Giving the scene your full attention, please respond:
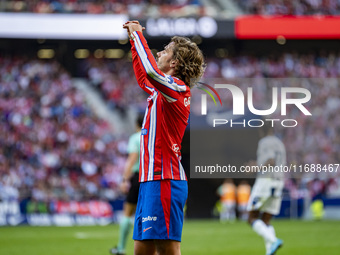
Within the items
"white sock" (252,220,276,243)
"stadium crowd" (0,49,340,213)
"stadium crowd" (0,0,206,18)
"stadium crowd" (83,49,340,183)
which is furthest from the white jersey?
"stadium crowd" (0,0,206,18)

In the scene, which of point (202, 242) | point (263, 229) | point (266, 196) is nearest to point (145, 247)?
point (263, 229)

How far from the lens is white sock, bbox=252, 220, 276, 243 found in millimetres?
9801

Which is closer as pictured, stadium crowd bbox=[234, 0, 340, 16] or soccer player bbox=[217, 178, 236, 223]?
soccer player bbox=[217, 178, 236, 223]

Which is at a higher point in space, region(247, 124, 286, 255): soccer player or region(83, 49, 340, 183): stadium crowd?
region(83, 49, 340, 183): stadium crowd

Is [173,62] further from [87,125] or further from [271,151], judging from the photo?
[87,125]

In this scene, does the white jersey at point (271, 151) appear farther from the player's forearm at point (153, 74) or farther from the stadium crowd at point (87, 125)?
the stadium crowd at point (87, 125)

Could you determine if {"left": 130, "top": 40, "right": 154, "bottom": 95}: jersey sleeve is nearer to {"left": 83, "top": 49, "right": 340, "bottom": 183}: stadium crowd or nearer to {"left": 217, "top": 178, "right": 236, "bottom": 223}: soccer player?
{"left": 83, "top": 49, "right": 340, "bottom": 183}: stadium crowd

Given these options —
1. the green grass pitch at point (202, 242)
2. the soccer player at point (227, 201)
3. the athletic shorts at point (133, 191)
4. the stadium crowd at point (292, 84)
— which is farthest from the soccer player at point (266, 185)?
the soccer player at point (227, 201)

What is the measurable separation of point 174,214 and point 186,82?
A: 3.53 feet

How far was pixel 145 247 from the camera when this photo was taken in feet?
17.1

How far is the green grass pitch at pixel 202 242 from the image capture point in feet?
38.3

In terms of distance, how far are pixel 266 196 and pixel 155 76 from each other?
20.2 ft

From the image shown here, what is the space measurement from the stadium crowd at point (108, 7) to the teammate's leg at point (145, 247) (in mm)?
22651

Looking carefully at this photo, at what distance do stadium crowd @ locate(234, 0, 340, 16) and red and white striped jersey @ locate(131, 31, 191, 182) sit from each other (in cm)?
2470
